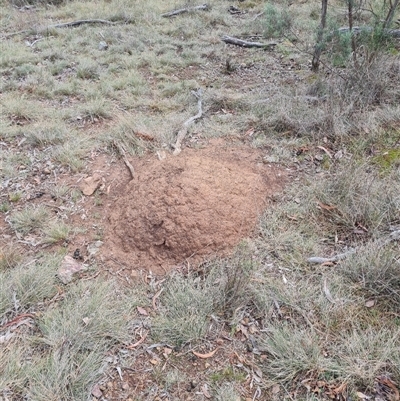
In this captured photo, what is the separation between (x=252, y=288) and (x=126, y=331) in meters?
0.82

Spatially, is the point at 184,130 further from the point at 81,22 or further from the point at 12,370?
the point at 81,22

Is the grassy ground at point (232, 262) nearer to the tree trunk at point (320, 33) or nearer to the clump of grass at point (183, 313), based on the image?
the clump of grass at point (183, 313)

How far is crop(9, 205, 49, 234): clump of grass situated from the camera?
3066mm

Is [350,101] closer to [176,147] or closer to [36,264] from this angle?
[176,147]

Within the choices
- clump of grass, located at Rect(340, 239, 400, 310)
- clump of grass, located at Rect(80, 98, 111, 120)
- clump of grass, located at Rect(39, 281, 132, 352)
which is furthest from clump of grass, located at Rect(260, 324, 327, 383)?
clump of grass, located at Rect(80, 98, 111, 120)

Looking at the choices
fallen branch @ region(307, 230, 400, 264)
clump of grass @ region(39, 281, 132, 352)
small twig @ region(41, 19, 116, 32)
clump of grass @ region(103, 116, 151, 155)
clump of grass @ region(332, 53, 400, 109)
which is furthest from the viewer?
small twig @ region(41, 19, 116, 32)

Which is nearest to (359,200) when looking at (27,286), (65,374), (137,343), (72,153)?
(137,343)

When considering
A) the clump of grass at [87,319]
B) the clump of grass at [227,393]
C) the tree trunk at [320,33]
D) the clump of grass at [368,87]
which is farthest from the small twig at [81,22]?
the clump of grass at [227,393]

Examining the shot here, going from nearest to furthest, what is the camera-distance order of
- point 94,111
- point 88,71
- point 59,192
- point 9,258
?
point 9,258 → point 59,192 → point 94,111 → point 88,71

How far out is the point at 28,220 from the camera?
3.09 metres

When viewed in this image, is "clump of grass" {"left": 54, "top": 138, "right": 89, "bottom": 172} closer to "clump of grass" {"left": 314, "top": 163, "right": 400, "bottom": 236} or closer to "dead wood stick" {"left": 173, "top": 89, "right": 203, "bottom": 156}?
"dead wood stick" {"left": 173, "top": 89, "right": 203, "bottom": 156}

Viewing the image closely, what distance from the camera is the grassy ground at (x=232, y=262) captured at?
201cm

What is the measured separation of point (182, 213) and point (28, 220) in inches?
51.3

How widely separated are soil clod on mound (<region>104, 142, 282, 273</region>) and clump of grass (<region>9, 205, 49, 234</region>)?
0.58 meters
